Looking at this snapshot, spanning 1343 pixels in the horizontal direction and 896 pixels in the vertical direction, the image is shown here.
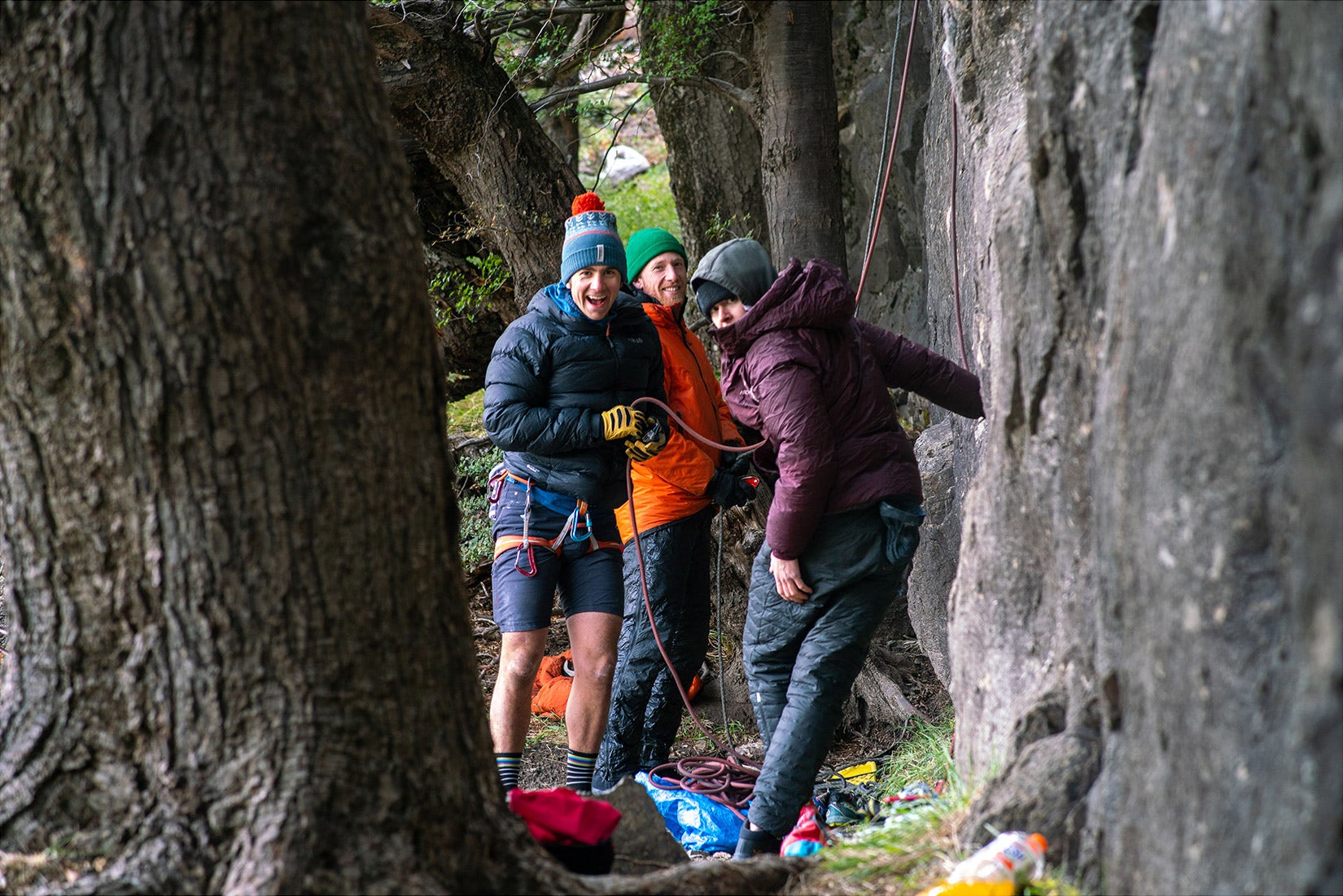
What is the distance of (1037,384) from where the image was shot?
282cm

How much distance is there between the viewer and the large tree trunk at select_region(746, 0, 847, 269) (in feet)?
20.2

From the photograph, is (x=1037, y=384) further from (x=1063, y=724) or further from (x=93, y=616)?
(x=93, y=616)

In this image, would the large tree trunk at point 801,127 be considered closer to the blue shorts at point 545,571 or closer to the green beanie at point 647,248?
the green beanie at point 647,248

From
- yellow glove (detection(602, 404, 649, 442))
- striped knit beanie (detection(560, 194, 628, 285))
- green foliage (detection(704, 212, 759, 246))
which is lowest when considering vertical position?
yellow glove (detection(602, 404, 649, 442))

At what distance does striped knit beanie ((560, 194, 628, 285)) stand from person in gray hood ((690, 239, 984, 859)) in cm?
45

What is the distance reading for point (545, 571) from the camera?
169 inches

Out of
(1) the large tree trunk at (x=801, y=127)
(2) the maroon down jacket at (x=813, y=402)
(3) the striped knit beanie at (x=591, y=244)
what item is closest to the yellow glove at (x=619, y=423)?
(2) the maroon down jacket at (x=813, y=402)

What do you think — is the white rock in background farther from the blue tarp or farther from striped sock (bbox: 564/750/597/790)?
the blue tarp

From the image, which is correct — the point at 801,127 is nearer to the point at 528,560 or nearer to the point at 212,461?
the point at 528,560

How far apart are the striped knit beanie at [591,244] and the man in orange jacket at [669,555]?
1.64ft

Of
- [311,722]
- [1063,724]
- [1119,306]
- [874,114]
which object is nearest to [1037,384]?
[1119,306]

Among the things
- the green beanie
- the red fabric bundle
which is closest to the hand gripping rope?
the green beanie

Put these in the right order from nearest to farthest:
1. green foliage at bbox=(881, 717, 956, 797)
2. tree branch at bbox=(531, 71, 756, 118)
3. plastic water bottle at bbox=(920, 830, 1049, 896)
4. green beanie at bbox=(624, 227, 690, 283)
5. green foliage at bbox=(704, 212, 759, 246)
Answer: plastic water bottle at bbox=(920, 830, 1049, 896)
green foliage at bbox=(881, 717, 956, 797)
green beanie at bbox=(624, 227, 690, 283)
tree branch at bbox=(531, 71, 756, 118)
green foliage at bbox=(704, 212, 759, 246)

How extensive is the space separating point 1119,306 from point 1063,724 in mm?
1075
